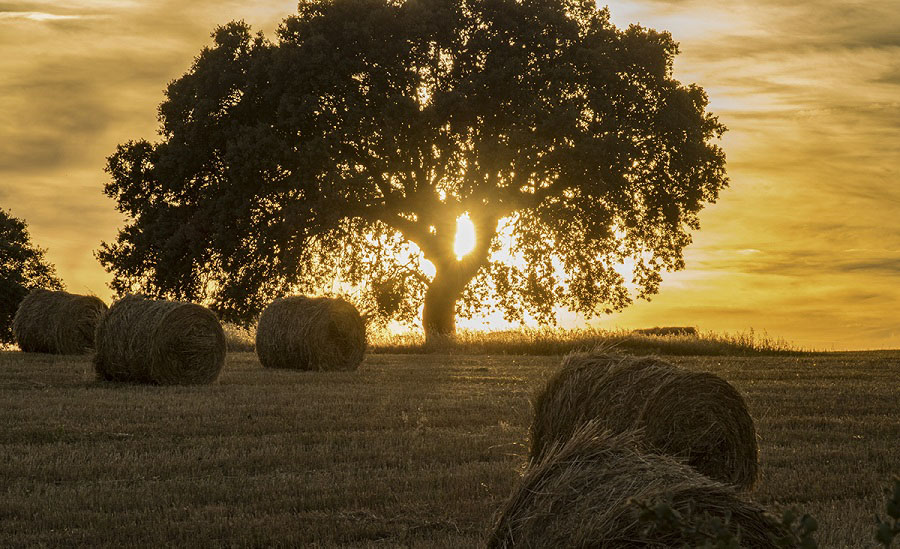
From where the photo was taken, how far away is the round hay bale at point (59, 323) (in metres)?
A: 25.0

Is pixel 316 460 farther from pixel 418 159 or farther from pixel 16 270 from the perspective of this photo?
pixel 16 270

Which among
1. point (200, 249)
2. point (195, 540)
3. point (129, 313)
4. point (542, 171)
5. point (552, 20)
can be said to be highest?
point (552, 20)

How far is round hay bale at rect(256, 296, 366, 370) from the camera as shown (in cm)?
2080

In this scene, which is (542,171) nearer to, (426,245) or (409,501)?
(426,245)

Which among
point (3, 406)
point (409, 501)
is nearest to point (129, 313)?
point (3, 406)

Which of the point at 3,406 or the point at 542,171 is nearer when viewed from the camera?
the point at 3,406

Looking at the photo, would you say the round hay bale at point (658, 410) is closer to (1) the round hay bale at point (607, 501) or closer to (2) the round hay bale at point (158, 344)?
(1) the round hay bale at point (607, 501)

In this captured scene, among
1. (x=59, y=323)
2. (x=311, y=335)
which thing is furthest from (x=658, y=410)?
(x=59, y=323)

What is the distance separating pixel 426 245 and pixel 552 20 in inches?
320

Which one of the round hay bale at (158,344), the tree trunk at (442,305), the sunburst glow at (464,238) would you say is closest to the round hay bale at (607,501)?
the round hay bale at (158,344)

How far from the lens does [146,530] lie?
22.6 ft

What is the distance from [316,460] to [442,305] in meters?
22.7

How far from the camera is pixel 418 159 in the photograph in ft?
A: 102

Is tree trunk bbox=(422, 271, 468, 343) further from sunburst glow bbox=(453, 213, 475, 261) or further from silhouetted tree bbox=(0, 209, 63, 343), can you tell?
silhouetted tree bbox=(0, 209, 63, 343)
